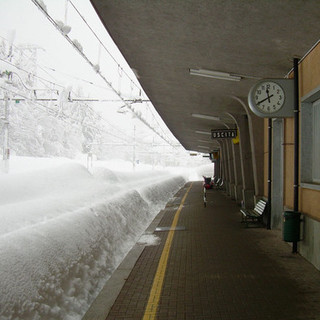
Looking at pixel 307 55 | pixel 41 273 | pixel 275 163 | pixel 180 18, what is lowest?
pixel 41 273

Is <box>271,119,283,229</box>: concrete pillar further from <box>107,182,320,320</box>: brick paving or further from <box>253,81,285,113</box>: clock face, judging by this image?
<box>253,81,285,113</box>: clock face

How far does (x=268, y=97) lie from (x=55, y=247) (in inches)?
207

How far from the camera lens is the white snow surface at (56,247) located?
4.20 metres

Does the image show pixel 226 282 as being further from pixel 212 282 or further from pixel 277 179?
pixel 277 179

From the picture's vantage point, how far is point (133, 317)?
14.1ft

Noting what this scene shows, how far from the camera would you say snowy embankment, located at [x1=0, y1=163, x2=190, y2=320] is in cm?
420

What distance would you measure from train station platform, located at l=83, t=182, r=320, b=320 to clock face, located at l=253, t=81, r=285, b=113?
318 centimetres

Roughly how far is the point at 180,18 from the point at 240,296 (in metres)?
4.78

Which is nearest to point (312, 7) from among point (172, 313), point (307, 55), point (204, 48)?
point (307, 55)

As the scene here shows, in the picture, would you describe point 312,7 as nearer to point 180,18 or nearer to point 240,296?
point 180,18

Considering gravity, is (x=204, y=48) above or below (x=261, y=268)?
above

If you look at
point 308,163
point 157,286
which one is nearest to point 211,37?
point 308,163

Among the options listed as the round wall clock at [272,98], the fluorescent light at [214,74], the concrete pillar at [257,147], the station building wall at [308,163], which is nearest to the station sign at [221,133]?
the concrete pillar at [257,147]

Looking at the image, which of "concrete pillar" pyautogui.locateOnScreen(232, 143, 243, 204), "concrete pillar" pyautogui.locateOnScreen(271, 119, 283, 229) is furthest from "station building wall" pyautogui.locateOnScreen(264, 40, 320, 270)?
"concrete pillar" pyautogui.locateOnScreen(232, 143, 243, 204)
